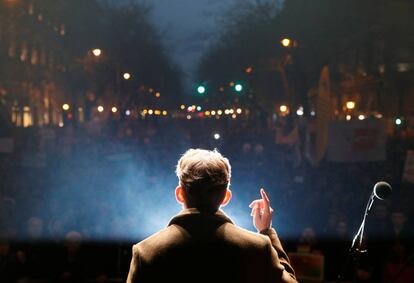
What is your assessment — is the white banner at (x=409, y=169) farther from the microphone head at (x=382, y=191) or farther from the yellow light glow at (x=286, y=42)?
the yellow light glow at (x=286, y=42)

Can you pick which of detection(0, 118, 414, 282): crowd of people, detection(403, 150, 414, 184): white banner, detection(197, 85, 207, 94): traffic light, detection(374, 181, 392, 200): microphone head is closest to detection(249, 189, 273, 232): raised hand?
detection(374, 181, 392, 200): microphone head

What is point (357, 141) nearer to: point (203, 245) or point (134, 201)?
point (134, 201)

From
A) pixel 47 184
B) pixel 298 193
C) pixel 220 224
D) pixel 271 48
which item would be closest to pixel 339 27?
pixel 271 48

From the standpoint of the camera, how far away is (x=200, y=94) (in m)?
24.2

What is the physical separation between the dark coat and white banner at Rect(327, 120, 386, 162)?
37.9ft

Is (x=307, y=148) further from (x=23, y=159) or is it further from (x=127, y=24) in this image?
(x=127, y=24)

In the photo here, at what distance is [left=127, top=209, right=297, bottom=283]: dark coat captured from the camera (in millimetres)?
2322

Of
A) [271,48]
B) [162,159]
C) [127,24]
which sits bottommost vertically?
[162,159]

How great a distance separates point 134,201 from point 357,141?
19.1 feet

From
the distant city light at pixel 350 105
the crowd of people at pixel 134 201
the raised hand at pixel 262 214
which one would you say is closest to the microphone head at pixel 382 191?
the raised hand at pixel 262 214

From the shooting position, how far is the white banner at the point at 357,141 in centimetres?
1326

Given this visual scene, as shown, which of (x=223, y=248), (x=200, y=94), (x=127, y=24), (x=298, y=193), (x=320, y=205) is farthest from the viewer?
(x=127, y=24)

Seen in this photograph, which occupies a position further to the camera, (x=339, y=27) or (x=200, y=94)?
(x=339, y=27)

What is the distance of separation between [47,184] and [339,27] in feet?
73.4
